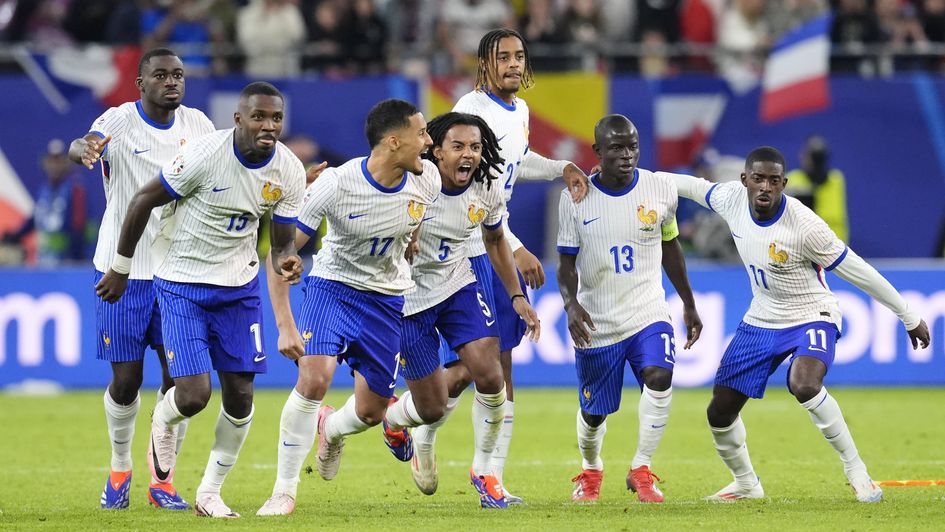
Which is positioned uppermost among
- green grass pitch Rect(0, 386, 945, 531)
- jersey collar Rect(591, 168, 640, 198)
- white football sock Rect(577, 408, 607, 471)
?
jersey collar Rect(591, 168, 640, 198)

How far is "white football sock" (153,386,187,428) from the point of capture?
8.24 metres

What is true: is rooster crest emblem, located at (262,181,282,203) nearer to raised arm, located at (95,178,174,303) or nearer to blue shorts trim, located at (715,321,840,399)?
raised arm, located at (95,178,174,303)

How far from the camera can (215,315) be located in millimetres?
8148

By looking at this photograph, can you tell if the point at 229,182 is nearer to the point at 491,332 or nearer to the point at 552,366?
the point at 491,332

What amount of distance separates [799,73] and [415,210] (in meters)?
10.6

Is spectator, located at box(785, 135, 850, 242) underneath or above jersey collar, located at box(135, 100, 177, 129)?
underneath

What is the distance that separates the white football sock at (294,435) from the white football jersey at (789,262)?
280 centimetres

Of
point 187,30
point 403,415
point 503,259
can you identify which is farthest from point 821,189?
point 403,415

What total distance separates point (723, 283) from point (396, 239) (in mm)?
7657

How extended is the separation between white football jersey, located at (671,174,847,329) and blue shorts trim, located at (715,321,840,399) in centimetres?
7

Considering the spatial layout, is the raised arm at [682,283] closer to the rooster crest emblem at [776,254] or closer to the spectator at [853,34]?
the rooster crest emblem at [776,254]

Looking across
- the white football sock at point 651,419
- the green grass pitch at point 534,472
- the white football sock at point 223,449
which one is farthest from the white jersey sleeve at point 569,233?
the white football sock at point 223,449

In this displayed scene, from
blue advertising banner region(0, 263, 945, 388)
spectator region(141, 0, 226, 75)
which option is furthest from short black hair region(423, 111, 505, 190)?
spectator region(141, 0, 226, 75)

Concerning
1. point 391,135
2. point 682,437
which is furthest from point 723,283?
point 391,135
